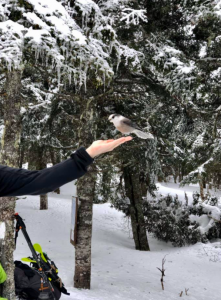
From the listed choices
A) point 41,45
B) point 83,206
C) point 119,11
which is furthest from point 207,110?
point 41,45

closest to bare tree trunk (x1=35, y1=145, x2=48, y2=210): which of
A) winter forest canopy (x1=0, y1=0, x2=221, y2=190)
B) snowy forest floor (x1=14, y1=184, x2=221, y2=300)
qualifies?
winter forest canopy (x1=0, y1=0, x2=221, y2=190)

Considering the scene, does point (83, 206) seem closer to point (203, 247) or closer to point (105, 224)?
point (203, 247)

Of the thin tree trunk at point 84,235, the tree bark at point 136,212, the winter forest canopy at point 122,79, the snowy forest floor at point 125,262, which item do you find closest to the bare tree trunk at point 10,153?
the winter forest canopy at point 122,79

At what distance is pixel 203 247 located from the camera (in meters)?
11.1

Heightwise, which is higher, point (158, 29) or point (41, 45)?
point (158, 29)

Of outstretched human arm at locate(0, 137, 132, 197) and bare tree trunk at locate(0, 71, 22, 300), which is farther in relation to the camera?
bare tree trunk at locate(0, 71, 22, 300)

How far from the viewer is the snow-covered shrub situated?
11703 mm

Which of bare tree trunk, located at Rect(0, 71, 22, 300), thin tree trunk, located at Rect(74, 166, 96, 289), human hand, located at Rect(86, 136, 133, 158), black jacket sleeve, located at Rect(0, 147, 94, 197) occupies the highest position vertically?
human hand, located at Rect(86, 136, 133, 158)

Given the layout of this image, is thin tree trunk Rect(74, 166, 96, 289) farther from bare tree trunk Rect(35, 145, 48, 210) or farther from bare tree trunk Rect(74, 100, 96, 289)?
bare tree trunk Rect(35, 145, 48, 210)

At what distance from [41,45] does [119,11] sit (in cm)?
278

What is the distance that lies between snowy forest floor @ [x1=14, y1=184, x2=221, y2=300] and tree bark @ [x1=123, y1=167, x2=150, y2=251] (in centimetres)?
41

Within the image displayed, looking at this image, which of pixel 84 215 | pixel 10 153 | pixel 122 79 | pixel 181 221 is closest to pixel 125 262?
pixel 84 215

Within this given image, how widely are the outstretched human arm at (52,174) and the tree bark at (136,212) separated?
9471 mm

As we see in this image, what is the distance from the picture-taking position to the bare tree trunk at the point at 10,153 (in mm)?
4176
